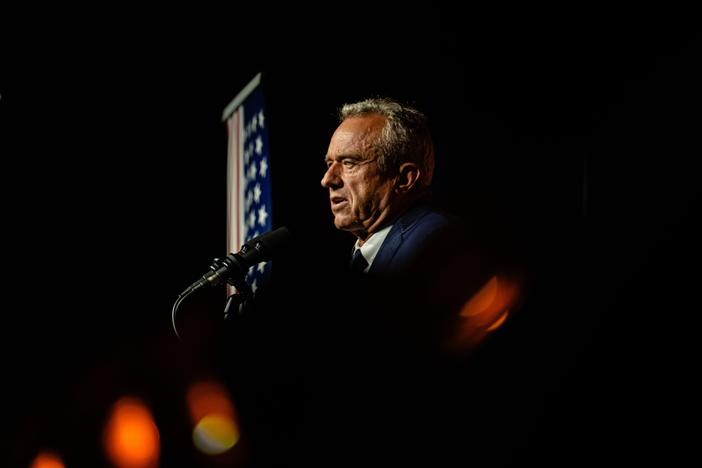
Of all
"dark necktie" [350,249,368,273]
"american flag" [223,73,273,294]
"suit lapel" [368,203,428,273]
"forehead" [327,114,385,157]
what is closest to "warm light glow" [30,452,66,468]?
"american flag" [223,73,273,294]

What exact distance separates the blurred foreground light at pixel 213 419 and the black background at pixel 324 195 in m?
0.07

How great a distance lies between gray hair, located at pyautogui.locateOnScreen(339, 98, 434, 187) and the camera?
180 cm

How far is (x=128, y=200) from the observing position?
3012 millimetres

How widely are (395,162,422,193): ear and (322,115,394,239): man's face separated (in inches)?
1.3

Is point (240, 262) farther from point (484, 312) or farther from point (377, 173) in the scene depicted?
point (484, 312)

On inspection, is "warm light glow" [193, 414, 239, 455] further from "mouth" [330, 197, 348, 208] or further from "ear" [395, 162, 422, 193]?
"ear" [395, 162, 422, 193]

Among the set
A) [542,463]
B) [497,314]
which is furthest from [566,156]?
[542,463]

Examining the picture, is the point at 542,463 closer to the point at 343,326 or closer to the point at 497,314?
the point at 497,314

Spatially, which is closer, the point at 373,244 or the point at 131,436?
the point at 373,244

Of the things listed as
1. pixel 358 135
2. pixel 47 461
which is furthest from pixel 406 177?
pixel 47 461

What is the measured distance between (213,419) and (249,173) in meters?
1.46

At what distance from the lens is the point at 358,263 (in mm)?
1767

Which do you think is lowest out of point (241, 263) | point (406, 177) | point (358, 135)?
point (241, 263)

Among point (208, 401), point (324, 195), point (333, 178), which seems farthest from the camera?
point (324, 195)
